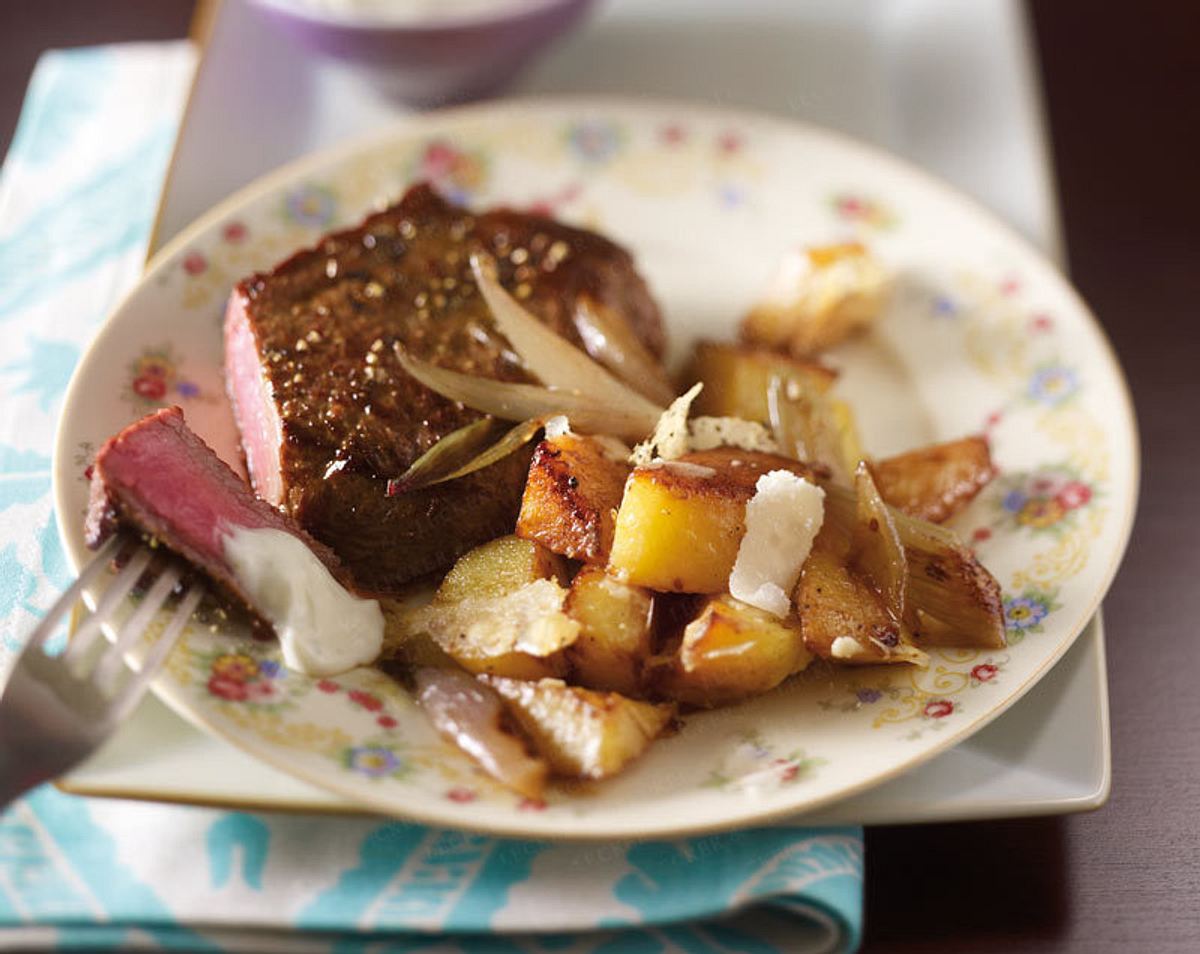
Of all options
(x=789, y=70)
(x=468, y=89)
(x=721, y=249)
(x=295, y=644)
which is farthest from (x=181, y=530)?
(x=789, y=70)

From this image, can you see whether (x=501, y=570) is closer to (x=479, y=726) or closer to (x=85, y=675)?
(x=479, y=726)

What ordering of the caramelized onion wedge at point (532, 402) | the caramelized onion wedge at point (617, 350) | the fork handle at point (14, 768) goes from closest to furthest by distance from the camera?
the fork handle at point (14, 768)
the caramelized onion wedge at point (532, 402)
the caramelized onion wedge at point (617, 350)

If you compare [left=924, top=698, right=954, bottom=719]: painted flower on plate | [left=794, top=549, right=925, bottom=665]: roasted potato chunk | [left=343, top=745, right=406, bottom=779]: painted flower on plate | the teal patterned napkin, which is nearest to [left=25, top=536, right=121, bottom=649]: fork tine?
the teal patterned napkin

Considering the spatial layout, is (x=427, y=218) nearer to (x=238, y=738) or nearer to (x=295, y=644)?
(x=295, y=644)

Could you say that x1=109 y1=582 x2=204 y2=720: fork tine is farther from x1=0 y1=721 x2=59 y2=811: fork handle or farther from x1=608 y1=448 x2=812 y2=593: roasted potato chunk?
x1=608 y1=448 x2=812 y2=593: roasted potato chunk

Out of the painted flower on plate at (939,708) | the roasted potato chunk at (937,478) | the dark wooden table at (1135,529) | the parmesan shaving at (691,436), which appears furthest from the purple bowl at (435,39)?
the painted flower on plate at (939,708)

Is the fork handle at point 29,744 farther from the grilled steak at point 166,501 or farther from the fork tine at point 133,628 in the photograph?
the grilled steak at point 166,501
